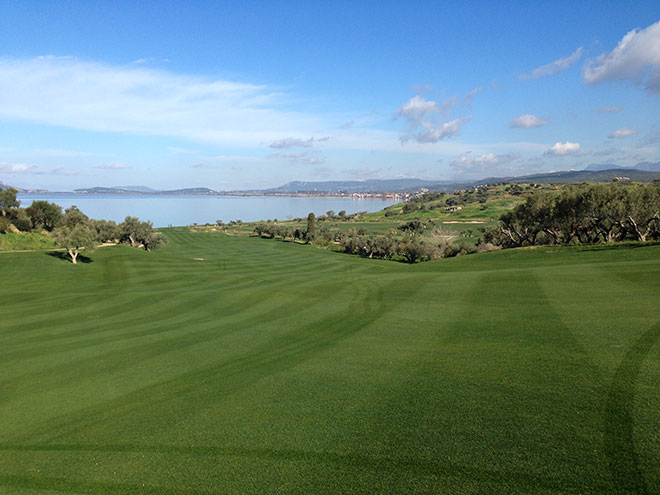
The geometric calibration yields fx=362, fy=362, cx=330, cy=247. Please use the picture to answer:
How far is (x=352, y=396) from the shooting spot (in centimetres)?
955

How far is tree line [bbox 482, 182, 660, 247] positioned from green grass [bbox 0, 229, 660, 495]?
29.2 meters

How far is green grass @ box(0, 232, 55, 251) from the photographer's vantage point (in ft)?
190

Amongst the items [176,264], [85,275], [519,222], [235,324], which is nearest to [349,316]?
[235,324]

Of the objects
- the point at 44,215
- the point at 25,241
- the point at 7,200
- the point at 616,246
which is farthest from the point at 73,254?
the point at 616,246

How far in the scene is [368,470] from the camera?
257 inches

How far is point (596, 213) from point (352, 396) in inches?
1954

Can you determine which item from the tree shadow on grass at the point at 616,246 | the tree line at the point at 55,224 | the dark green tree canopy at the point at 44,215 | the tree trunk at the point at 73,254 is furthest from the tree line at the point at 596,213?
the dark green tree canopy at the point at 44,215

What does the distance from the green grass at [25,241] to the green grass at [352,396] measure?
48.3 m

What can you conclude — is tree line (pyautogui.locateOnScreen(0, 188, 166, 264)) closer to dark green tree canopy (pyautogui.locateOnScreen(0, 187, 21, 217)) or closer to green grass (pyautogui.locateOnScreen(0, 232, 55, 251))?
dark green tree canopy (pyautogui.locateOnScreen(0, 187, 21, 217))

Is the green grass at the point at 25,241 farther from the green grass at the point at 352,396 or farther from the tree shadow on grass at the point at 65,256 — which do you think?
the green grass at the point at 352,396

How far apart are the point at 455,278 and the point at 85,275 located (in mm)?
38523

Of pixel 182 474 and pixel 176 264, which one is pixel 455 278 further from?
pixel 176 264

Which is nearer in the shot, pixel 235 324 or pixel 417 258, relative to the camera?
pixel 235 324

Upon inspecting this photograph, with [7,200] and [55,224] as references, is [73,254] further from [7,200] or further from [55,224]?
[55,224]
